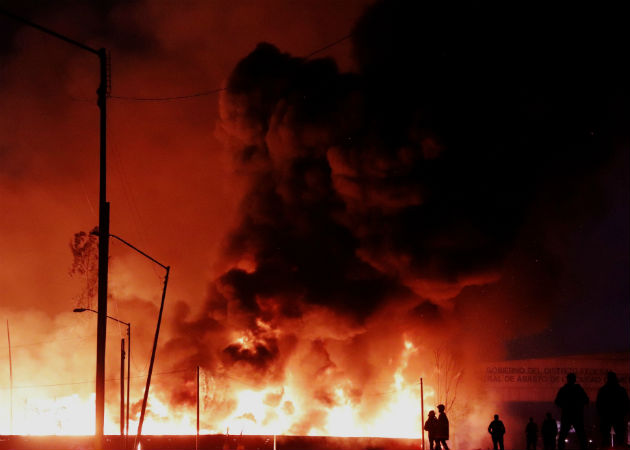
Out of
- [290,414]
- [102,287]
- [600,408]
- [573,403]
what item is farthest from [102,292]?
[290,414]

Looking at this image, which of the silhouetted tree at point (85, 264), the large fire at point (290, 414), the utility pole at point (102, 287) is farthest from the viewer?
the silhouetted tree at point (85, 264)

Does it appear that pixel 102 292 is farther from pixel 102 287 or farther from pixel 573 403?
pixel 573 403

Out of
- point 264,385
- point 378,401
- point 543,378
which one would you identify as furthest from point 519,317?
point 264,385

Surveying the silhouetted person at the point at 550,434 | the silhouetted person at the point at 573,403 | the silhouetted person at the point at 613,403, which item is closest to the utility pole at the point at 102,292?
the silhouetted person at the point at 573,403

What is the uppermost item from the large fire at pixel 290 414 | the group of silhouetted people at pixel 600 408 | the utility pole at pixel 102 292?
the utility pole at pixel 102 292

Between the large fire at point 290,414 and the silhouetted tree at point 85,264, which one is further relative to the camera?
the silhouetted tree at point 85,264

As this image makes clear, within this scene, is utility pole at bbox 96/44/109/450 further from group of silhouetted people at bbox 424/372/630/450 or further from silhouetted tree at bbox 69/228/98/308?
silhouetted tree at bbox 69/228/98/308

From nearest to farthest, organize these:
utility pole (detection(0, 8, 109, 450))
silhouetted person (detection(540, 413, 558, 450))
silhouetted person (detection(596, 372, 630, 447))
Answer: silhouetted person (detection(596, 372, 630, 447))
utility pole (detection(0, 8, 109, 450))
silhouetted person (detection(540, 413, 558, 450))

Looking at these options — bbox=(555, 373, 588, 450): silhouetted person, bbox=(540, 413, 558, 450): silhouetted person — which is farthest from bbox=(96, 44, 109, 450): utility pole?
bbox=(540, 413, 558, 450): silhouetted person

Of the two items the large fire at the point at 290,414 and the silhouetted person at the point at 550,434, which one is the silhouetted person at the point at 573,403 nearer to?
the silhouetted person at the point at 550,434

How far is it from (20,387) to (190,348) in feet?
51.2

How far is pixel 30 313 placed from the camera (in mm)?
58906

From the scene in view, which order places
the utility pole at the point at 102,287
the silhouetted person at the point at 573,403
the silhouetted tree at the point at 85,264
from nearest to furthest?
1. the silhouetted person at the point at 573,403
2. the utility pole at the point at 102,287
3. the silhouetted tree at the point at 85,264

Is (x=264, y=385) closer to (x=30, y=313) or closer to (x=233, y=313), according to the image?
(x=233, y=313)
